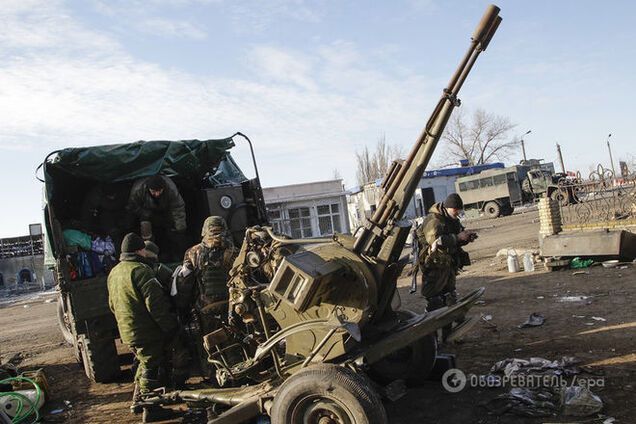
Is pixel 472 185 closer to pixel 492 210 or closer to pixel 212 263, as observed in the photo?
pixel 492 210

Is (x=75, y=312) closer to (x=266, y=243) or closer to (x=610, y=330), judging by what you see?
(x=266, y=243)

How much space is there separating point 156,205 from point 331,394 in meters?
4.69

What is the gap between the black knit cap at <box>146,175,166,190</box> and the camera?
7.01 meters

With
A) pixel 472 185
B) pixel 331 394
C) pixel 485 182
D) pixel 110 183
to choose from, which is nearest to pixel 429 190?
pixel 472 185

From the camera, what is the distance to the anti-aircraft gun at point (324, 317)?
3.46m

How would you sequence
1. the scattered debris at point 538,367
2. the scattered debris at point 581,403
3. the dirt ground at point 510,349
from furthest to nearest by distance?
the scattered debris at point 538,367
the dirt ground at point 510,349
the scattered debris at point 581,403

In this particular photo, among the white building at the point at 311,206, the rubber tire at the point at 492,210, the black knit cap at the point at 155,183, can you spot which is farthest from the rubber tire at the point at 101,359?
the rubber tire at the point at 492,210

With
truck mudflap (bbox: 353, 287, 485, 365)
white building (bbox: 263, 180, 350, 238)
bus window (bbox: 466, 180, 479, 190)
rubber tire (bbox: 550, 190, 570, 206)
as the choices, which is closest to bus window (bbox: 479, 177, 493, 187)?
bus window (bbox: 466, 180, 479, 190)

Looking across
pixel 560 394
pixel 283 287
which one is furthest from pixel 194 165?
pixel 560 394

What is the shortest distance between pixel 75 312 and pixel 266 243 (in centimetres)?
312

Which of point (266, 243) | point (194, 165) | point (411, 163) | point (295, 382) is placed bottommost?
point (295, 382)

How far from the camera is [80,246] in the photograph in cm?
656

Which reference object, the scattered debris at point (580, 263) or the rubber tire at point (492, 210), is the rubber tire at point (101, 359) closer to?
the scattered debris at point (580, 263)

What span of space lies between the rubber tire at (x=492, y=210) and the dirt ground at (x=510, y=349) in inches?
812
